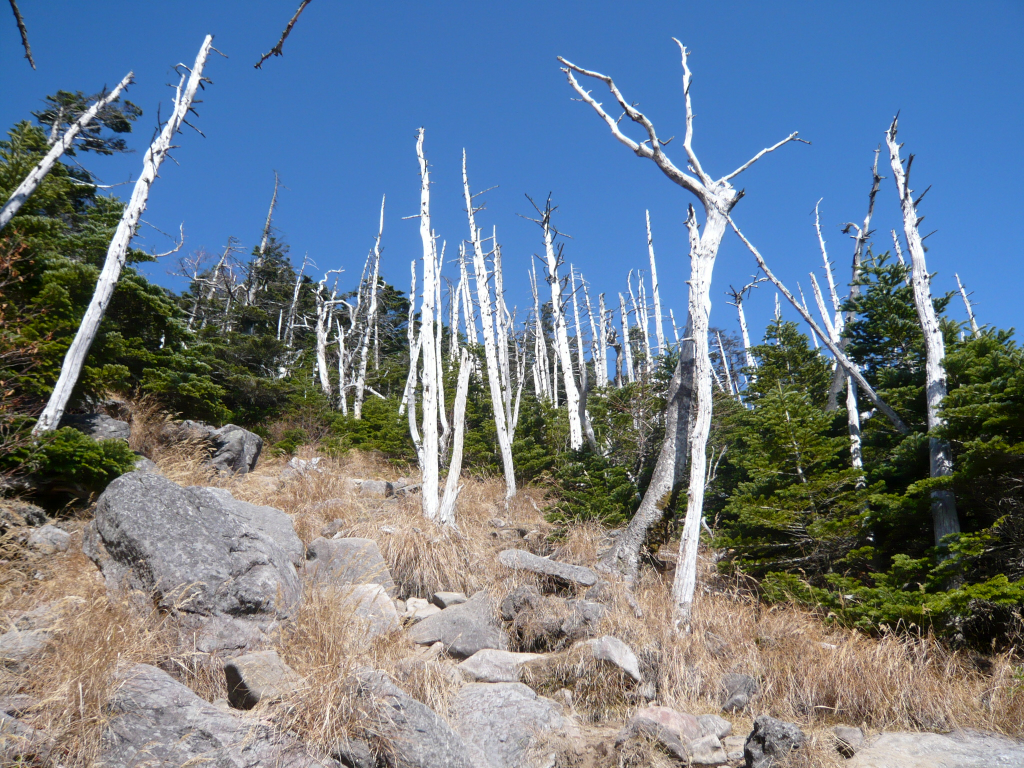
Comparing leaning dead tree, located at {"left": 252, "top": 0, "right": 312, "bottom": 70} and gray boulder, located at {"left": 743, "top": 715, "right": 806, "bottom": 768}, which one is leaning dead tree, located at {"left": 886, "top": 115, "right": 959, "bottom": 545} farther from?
leaning dead tree, located at {"left": 252, "top": 0, "right": 312, "bottom": 70}

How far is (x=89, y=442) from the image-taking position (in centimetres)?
641

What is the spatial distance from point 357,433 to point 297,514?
8.29 meters

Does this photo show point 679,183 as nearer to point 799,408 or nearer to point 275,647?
point 799,408

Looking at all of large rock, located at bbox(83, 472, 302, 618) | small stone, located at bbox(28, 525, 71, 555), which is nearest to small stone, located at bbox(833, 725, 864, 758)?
large rock, located at bbox(83, 472, 302, 618)

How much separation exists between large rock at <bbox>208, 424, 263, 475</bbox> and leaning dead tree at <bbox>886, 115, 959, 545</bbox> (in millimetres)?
11459

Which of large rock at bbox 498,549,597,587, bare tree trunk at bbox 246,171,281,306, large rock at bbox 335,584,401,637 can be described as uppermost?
bare tree trunk at bbox 246,171,281,306

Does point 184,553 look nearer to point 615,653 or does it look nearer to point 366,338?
point 615,653

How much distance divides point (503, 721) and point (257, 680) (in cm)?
184

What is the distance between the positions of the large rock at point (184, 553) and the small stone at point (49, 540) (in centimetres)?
84

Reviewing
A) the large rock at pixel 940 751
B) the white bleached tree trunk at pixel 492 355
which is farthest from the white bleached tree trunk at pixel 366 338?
the large rock at pixel 940 751

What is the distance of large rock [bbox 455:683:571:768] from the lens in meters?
3.88

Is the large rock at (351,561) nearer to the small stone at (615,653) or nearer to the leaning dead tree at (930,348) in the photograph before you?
the small stone at (615,653)

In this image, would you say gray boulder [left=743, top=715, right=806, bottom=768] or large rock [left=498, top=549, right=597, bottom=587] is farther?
large rock [left=498, top=549, right=597, bottom=587]

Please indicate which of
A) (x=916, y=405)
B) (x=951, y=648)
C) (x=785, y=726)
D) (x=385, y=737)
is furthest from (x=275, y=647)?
(x=916, y=405)
